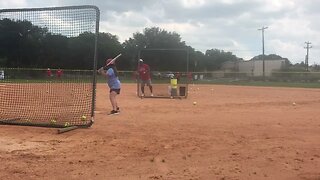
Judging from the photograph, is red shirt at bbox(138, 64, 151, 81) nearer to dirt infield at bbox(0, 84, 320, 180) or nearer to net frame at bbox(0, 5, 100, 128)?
dirt infield at bbox(0, 84, 320, 180)

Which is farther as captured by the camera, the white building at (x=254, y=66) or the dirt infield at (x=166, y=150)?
the white building at (x=254, y=66)

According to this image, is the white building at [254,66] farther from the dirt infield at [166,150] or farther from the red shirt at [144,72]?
the dirt infield at [166,150]

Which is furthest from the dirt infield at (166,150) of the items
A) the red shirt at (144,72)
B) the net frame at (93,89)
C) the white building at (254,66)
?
the white building at (254,66)

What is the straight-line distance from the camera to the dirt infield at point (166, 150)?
7199 millimetres

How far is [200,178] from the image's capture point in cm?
690

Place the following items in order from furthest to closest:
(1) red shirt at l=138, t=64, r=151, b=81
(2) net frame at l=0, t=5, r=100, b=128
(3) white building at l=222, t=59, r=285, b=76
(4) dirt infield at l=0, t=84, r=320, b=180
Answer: (3) white building at l=222, t=59, r=285, b=76 < (1) red shirt at l=138, t=64, r=151, b=81 < (2) net frame at l=0, t=5, r=100, b=128 < (4) dirt infield at l=0, t=84, r=320, b=180

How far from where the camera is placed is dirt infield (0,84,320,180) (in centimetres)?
720

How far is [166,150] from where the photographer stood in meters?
8.77

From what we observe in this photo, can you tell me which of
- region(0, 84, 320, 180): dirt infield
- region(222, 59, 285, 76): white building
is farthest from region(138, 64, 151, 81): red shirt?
region(222, 59, 285, 76): white building

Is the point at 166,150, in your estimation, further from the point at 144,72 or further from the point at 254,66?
the point at 254,66

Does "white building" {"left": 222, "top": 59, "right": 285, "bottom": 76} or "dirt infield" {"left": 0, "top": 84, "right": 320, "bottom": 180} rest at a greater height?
"white building" {"left": 222, "top": 59, "right": 285, "bottom": 76}

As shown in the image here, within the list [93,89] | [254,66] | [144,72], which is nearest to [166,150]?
[93,89]

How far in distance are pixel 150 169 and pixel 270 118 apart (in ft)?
25.0

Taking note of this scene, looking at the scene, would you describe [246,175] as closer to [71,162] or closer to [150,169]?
[150,169]
